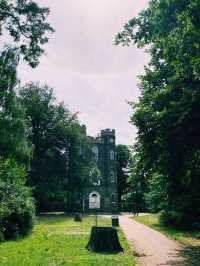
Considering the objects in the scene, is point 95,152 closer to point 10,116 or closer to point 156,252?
point 10,116

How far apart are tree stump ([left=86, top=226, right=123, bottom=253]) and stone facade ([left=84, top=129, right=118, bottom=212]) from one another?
5419 centimetres

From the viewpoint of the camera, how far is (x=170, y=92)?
16.4 metres

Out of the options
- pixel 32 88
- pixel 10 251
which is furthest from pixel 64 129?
pixel 10 251

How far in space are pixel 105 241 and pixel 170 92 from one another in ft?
21.8

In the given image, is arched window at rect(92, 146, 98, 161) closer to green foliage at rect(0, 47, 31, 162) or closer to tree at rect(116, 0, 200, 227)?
green foliage at rect(0, 47, 31, 162)

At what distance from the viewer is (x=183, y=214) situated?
2716 centimetres

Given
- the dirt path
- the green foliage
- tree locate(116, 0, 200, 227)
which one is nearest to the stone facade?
the green foliage

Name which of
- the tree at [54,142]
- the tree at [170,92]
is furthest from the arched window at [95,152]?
the tree at [170,92]

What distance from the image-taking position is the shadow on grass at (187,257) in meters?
12.6

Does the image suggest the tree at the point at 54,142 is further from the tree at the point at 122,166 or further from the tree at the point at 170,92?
the tree at the point at 122,166

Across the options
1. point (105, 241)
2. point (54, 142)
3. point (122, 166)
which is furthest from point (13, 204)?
point (122, 166)

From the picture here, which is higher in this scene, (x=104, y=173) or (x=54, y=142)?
(x=54, y=142)

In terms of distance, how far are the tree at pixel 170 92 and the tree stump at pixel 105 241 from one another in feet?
16.3

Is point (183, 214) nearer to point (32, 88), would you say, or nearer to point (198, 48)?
point (198, 48)
